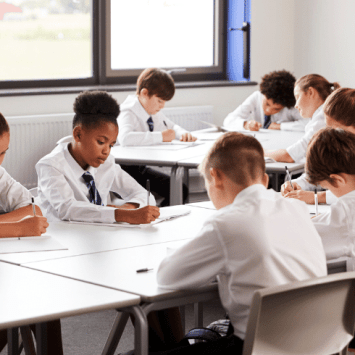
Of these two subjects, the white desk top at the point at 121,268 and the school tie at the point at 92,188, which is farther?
the school tie at the point at 92,188

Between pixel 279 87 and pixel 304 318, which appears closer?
pixel 304 318

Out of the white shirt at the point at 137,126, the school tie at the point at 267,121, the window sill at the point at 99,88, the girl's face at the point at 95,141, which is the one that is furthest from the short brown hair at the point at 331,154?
the window sill at the point at 99,88

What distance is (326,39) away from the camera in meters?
6.81

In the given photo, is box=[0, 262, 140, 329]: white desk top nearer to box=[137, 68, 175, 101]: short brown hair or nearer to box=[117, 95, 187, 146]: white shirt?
box=[117, 95, 187, 146]: white shirt

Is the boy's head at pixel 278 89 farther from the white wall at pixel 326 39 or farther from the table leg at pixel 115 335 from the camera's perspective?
the table leg at pixel 115 335

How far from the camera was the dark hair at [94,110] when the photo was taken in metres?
2.81

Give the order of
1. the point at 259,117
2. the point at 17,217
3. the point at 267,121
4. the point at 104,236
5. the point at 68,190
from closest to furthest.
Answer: the point at 104,236 < the point at 17,217 < the point at 68,190 < the point at 267,121 < the point at 259,117

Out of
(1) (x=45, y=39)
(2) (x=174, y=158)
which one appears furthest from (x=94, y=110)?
(1) (x=45, y=39)

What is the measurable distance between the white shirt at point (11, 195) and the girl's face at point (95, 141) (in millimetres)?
300

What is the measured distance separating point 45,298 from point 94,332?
1527mm

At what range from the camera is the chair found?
5.07 feet

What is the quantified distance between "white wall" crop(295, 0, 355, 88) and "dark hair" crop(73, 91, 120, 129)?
430 cm

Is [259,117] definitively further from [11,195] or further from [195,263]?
[195,263]

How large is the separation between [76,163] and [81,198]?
154 mm
